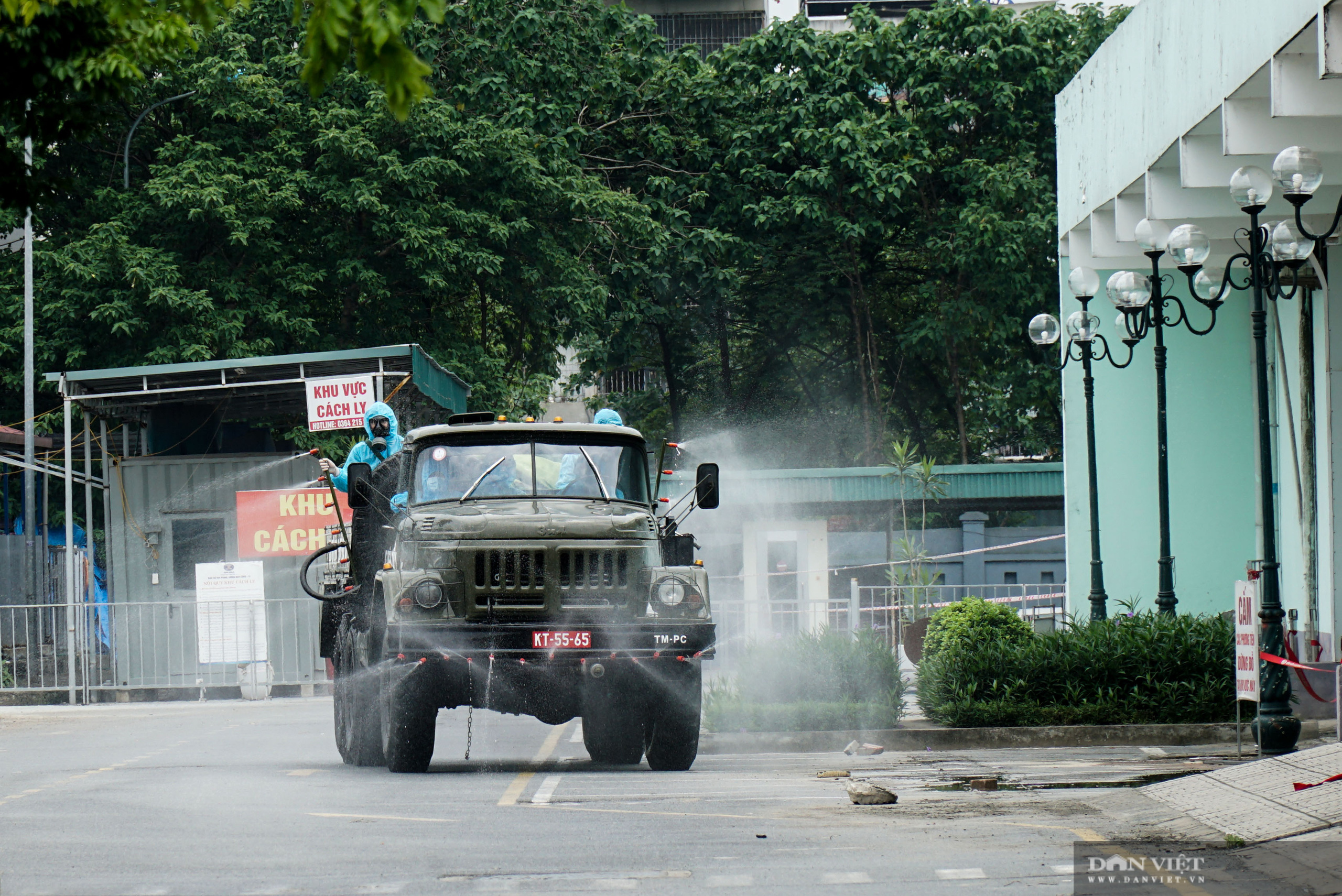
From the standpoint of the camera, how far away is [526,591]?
11648mm

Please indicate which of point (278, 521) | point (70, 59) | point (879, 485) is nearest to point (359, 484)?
point (70, 59)

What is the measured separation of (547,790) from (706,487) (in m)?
2.81

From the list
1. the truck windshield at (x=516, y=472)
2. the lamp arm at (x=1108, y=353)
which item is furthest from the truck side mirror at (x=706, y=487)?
the lamp arm at (x=1108, y=353)

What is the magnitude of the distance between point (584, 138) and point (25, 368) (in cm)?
1237

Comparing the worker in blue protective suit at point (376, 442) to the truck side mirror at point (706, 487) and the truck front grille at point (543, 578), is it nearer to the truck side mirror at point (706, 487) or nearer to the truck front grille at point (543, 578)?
the truck front grille at point (543, 578)

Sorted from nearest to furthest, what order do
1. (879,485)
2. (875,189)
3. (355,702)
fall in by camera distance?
1. (355,702)
2. (875,189)
3. (879,485)

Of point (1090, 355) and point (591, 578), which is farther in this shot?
point (1090, 355)

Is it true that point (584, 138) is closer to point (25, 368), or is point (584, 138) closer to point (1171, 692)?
point (25, 368)

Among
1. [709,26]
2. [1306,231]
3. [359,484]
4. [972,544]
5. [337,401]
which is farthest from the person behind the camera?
[709,26]

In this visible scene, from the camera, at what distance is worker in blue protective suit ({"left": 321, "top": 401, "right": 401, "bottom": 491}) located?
13984 mm

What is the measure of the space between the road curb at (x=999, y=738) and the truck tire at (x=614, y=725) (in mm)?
1287

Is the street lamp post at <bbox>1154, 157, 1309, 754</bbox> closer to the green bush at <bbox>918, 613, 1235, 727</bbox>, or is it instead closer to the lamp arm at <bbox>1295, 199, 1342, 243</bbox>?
the lamp arm at <bbox>1295, 199, 1342, 243</bbox>

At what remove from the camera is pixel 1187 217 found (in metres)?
18.5

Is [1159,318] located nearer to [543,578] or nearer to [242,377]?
[543,578]
